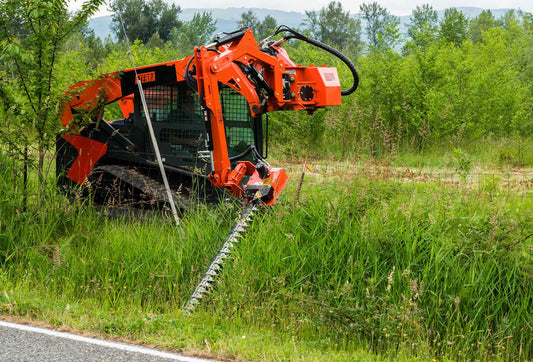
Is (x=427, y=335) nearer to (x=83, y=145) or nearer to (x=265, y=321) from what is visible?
(x=265, y=321)

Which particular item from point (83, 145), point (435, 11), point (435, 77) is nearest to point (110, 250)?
point (83, 145)

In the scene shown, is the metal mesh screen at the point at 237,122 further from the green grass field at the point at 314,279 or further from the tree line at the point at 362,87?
the green grass field at the point at 314,279

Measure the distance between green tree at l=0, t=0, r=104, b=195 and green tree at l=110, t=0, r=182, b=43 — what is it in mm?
48122

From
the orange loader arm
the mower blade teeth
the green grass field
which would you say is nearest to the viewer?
the green grass field

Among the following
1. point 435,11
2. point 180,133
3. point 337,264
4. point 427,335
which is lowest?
point 427,335

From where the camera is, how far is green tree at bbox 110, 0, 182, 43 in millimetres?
57469

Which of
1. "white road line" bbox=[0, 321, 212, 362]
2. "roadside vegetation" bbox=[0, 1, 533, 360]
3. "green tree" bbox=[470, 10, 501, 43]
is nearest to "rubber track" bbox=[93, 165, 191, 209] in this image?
"roadside vegetation" bbox=[0, 1, 533, 360]

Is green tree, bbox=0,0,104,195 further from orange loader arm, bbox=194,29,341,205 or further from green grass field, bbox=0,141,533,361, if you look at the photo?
orange loader arm, bbox=194,29,341,205

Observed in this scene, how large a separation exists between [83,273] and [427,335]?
Result: 358cm

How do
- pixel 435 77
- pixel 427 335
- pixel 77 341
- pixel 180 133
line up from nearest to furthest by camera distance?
pixel 77 341, pixel 427 335, pixel 180 133, pixel 435 77

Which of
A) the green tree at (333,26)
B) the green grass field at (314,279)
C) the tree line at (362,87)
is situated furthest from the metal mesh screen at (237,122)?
the green tree at (333,26)

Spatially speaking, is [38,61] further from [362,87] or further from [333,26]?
[333,26]

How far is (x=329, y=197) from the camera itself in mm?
6961

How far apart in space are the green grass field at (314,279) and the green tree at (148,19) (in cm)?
5048
